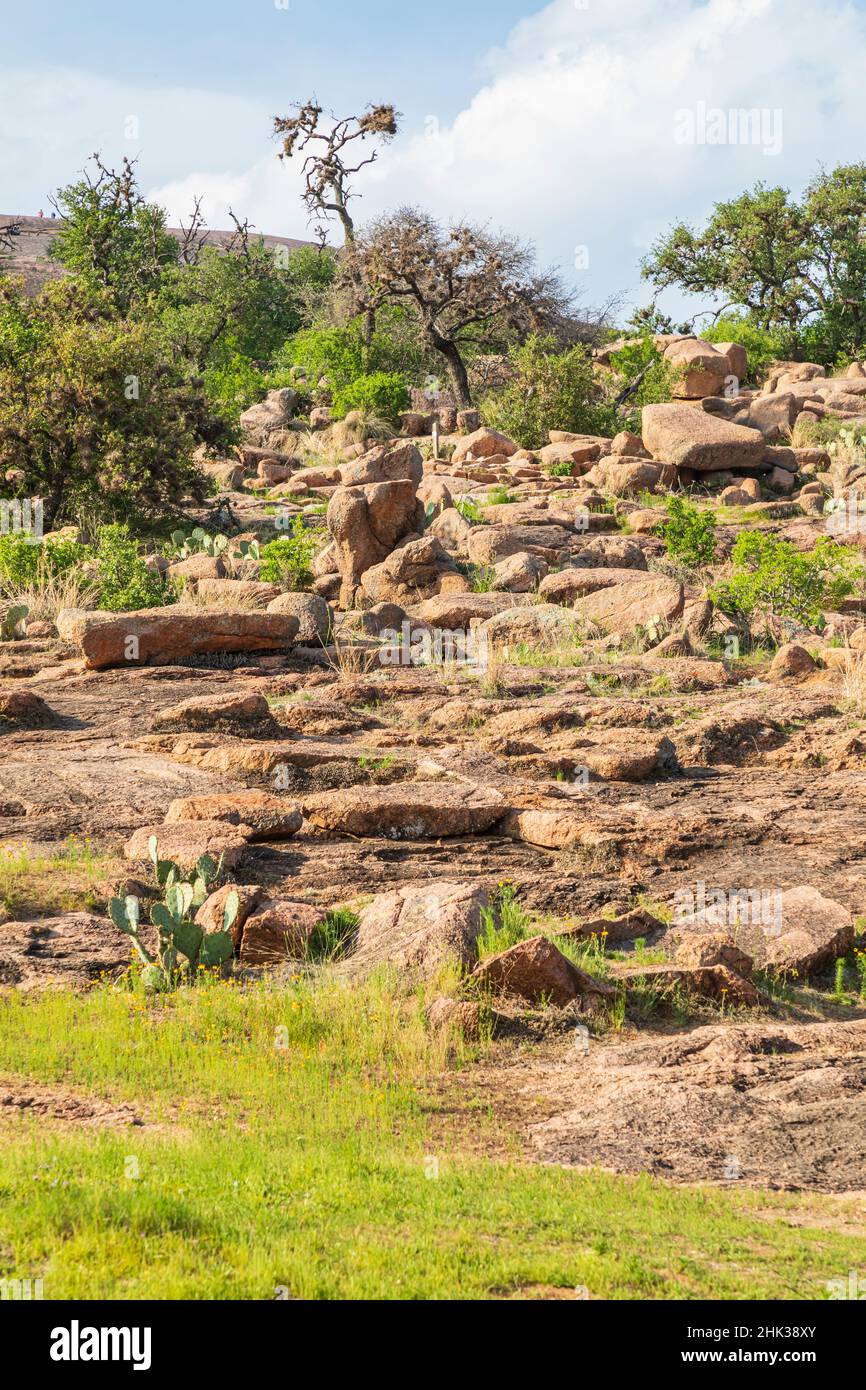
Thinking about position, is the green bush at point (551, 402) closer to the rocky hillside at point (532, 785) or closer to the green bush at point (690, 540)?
the rocky hillside at point (532, 785)

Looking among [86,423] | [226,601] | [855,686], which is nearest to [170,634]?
[226,601]

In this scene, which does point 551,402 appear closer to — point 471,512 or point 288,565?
point 471,512

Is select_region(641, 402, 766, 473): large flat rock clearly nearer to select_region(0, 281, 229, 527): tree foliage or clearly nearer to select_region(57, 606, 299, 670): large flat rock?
select_region(0, 281, 229, 527): tree foliage

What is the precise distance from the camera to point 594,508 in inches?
813

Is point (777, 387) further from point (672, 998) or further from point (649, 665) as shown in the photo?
point (672, 998)

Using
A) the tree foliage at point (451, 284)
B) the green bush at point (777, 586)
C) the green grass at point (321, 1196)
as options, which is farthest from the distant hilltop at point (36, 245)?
the green grass at point (321, 1196)

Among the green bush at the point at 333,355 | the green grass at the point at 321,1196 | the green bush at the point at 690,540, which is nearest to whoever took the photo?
the green grass at the point at 321,1196

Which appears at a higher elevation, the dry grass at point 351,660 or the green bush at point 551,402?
the green bush at point 551,402

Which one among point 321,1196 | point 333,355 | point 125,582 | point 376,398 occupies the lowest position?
point 321,1196

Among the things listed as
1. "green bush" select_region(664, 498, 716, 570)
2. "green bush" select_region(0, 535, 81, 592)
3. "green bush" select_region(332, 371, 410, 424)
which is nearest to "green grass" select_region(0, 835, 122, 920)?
"green bush" select_region(0, 535, 81, 592)

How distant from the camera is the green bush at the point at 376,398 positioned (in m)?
28.2

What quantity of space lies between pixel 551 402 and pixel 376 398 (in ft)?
13.4

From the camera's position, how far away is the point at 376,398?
28203mm

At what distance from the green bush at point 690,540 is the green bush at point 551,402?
8.92 m
